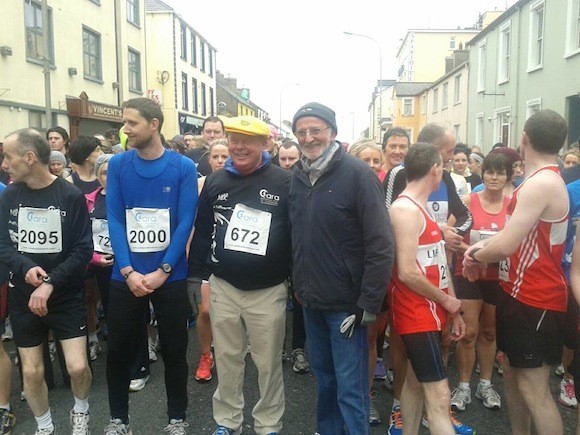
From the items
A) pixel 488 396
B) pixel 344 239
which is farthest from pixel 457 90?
pixel 344 239

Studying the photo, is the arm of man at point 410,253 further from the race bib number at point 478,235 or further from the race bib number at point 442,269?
the race bib number at point 478,235

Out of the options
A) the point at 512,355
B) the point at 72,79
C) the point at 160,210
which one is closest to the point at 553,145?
the point at 512,355

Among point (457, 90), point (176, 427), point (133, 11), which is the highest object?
point (133, 11)

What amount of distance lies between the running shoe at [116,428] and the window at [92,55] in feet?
55.8

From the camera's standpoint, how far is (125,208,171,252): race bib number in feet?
11.3

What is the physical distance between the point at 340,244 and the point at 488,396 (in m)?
2.09

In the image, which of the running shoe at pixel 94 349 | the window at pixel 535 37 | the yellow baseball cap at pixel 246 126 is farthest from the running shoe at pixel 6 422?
the window at pixel 535 37

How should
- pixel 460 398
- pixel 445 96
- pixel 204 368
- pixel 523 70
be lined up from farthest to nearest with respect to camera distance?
pixel 445 96, pixel 523 70, pixel 204 368, pixel 460 398

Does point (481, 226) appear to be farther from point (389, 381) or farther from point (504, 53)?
point (504, 53)

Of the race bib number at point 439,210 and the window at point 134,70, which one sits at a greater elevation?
the window at point 134,70

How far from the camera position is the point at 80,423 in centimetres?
348

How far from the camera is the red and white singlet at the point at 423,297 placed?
2887mm

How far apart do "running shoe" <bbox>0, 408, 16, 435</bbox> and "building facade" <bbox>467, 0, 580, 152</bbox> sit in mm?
15130

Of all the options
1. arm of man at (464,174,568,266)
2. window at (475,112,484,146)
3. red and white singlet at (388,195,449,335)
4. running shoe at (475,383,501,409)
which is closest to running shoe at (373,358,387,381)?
running shoe at (475,383,501,409)
